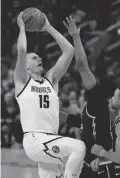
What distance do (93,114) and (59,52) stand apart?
28.2 feet

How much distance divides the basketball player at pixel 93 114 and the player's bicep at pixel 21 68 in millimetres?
A: 585

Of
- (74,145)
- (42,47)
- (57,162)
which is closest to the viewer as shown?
(74,145)

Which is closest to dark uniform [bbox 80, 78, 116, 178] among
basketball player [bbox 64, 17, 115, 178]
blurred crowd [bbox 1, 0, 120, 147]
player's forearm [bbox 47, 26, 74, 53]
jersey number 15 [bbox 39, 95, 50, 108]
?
basketball player [bbox 64, 17, 115, 178]

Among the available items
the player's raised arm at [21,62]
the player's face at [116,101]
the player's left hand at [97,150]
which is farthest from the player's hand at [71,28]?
the player's left hand at [97,150]

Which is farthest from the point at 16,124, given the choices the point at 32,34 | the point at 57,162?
the point at 57,162

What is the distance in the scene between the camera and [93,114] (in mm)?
4844

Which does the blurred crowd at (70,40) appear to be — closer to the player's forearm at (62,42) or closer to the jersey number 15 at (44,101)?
the player's forearm at (62,42)

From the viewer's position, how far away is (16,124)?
11148 millimetres

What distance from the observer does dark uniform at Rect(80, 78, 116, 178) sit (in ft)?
15.2

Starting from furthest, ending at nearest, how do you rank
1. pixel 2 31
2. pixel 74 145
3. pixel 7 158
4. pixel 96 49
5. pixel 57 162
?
pixel 2 31 < pixel 96 49 < pixel 7 158 < pixel 57 162 < pixel 74 145

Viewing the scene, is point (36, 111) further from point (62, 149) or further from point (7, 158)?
point (7, 158)

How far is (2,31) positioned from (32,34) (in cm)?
133

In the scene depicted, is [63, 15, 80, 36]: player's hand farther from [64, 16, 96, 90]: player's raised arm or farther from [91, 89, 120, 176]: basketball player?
[91, 89, 120, 176]: basketball player

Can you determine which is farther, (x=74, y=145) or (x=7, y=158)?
(x=7, y=158)
